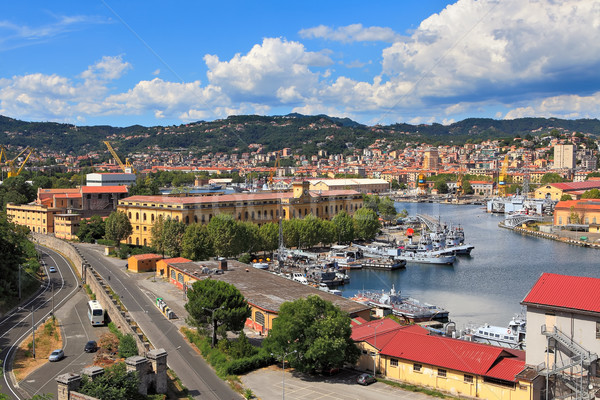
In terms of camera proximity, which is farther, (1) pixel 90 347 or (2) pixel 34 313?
(2) pixel 34 313

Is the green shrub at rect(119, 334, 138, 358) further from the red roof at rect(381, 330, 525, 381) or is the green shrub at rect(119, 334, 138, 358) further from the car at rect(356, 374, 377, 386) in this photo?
the red roof at rect(381, 330, 525, 381)

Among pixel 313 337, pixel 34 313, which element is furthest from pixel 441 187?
pixel 313 337

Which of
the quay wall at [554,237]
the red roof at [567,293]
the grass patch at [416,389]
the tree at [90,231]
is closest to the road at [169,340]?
the grass patch at [416,389]

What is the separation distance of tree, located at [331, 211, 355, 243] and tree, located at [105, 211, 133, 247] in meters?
10.7

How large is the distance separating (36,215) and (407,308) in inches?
898

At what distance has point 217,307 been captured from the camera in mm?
11555

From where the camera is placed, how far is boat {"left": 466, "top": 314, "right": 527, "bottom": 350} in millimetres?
13375

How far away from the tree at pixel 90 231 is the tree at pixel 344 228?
39.6 ft

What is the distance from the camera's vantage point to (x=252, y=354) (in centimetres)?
1099

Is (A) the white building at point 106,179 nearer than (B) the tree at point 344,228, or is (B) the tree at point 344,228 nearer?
(B) the tree at point 344,228

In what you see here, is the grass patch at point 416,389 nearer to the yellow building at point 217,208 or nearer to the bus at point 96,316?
the bus at point 96,316

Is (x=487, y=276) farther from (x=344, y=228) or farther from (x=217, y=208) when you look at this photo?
(x=217, y=208)

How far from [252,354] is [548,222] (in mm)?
38426

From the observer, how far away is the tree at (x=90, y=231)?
91.3 ft
